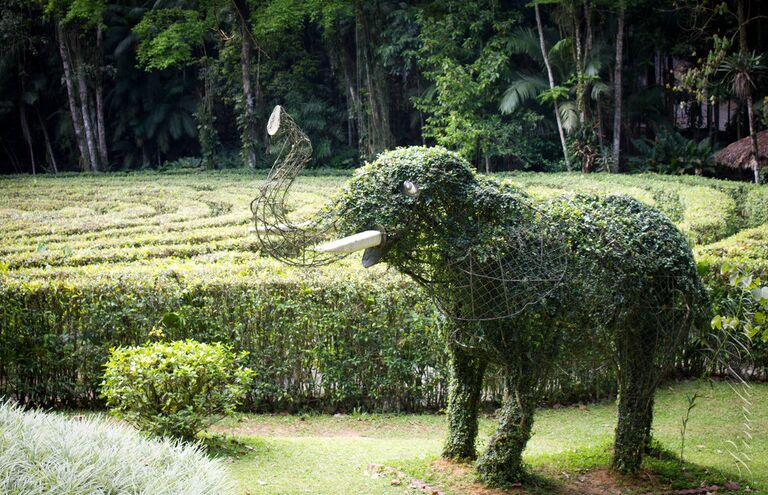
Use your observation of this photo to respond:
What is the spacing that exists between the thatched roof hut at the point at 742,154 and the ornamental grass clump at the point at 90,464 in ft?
60.1

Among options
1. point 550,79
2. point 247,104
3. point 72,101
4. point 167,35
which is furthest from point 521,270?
point 72,101

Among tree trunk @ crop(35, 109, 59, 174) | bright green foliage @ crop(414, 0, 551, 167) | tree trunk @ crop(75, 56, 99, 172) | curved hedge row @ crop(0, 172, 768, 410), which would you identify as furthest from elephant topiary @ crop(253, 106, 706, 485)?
tree trunk @ crop(35, 109, 59, 174)

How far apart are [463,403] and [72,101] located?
80.4ft

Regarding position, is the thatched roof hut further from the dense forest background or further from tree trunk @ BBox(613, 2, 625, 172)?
tree trunk @ BBox(613, 2, 625, 172)

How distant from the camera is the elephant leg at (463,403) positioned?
6023 millimetres

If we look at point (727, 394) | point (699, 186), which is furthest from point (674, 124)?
point (727, 394)

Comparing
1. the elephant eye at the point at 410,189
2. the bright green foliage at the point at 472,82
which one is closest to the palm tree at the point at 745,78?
the bright green foliage at the point at 472,82

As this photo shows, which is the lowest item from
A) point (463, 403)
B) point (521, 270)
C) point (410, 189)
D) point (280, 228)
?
point (463, 403)

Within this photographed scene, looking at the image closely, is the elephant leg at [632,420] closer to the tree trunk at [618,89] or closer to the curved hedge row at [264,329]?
the curved hedge row at [264,329]

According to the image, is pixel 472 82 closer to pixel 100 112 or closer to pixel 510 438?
pixel 100 112

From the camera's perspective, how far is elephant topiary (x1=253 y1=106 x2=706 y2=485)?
17.4ft

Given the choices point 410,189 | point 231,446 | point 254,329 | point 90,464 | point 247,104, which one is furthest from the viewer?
point 247,104

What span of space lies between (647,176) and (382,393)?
12856 mm

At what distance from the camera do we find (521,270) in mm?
5453
